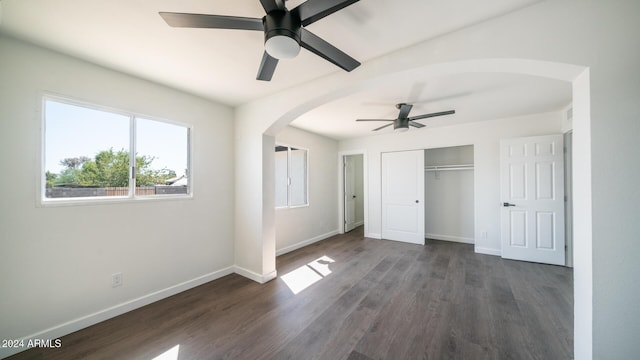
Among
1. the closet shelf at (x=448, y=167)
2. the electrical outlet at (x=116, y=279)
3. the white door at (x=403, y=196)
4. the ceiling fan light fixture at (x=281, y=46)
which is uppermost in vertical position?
the ceiling fan light fixture at (x=281, y=46)

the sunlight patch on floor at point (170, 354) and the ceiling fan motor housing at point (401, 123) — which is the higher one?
the ceiling fan motor housing at point (401, 123)

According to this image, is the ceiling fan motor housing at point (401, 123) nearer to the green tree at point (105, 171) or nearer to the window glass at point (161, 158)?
the window glass at point (161, 158)

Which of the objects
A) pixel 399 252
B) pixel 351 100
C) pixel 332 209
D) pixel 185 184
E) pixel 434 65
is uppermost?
pixel 351 100

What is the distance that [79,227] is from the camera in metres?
2.03

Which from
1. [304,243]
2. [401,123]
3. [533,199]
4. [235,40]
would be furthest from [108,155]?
[533,199]

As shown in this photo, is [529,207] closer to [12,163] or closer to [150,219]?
[150,219]

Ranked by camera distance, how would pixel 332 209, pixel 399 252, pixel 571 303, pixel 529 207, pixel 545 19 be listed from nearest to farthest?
pixel 545 19
pixel 571 303
pixel 529 207
pixel 399 252
pixel 332 209

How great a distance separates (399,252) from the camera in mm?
4176

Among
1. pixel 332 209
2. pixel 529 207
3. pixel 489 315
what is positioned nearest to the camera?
pixel 489 315

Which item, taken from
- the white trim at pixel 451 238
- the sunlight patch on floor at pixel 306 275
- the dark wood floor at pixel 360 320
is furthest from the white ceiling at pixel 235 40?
the white trim at pixel 451 238

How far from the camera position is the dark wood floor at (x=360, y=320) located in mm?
1747

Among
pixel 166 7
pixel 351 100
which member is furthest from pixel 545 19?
pixel 166 7

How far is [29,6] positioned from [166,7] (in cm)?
90

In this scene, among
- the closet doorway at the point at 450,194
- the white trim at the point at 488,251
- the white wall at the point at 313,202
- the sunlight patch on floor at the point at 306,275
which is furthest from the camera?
the closet doorway at the point at 450,194
